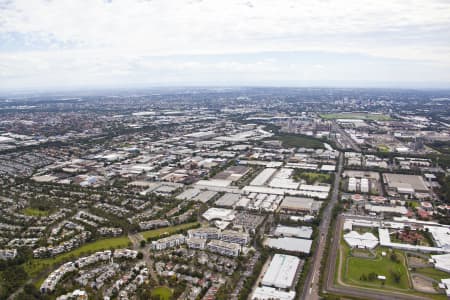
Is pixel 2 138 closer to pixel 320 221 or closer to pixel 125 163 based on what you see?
pixel 125 163

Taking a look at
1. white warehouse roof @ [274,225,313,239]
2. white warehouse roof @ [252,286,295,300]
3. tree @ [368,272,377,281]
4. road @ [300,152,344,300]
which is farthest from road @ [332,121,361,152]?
white warehouse roof @ [252,286,295,300]

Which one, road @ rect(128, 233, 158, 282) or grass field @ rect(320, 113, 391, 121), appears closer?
road @ rect(128, 233, 158, 282)

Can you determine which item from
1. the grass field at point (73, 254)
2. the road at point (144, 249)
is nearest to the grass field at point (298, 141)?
the road at point (144, 249)

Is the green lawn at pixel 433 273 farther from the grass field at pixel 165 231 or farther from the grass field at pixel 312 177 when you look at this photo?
the grass field at pixel 312 177

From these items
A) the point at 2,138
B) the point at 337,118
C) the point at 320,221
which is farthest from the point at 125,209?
the point at 337,118

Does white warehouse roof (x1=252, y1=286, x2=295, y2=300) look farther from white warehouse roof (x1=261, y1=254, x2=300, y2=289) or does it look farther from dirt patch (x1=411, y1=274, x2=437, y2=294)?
dirt patch (x1=411, y1=274, x2=437, y2=294)

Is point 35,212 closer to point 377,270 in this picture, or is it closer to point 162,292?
point 162,292
